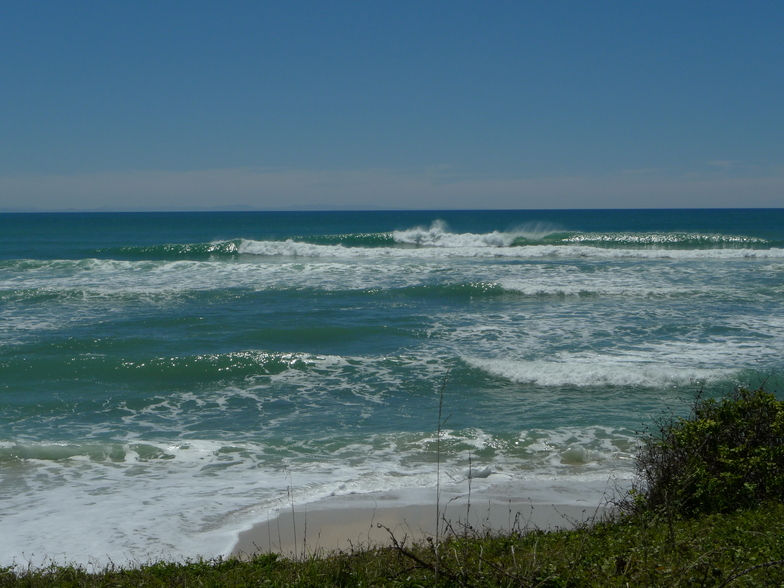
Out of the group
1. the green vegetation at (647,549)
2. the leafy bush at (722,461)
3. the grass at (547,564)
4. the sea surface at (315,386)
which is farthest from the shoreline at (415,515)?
the grass at (547,564)

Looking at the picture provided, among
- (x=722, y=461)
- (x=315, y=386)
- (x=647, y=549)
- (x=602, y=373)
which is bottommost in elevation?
(x=315, y=386)

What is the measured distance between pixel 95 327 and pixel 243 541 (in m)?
13.8

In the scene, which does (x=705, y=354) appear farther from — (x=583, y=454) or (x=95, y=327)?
(x=95, y=327)

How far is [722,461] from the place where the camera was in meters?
6.17

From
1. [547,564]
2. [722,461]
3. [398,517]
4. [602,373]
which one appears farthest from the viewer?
[602,373]

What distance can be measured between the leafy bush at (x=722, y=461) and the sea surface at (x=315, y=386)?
218 cm

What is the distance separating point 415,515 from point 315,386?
6149mm

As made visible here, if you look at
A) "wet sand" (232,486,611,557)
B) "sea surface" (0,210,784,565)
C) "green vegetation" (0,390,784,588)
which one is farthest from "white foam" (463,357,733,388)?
"green vegetation" (0,390,784,588)

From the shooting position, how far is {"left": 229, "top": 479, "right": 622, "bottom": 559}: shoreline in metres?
6.82

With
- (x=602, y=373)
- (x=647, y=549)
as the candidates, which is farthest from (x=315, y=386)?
(x=647, y=549)

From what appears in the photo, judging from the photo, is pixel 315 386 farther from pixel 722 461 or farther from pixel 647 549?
pixel 647 549

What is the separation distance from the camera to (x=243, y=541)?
6891 mm

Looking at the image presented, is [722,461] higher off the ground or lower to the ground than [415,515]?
higher

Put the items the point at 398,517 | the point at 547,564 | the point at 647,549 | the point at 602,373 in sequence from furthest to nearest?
the point at 602,373, the point at 398,517, the point at 647,549, the point at 547,564
